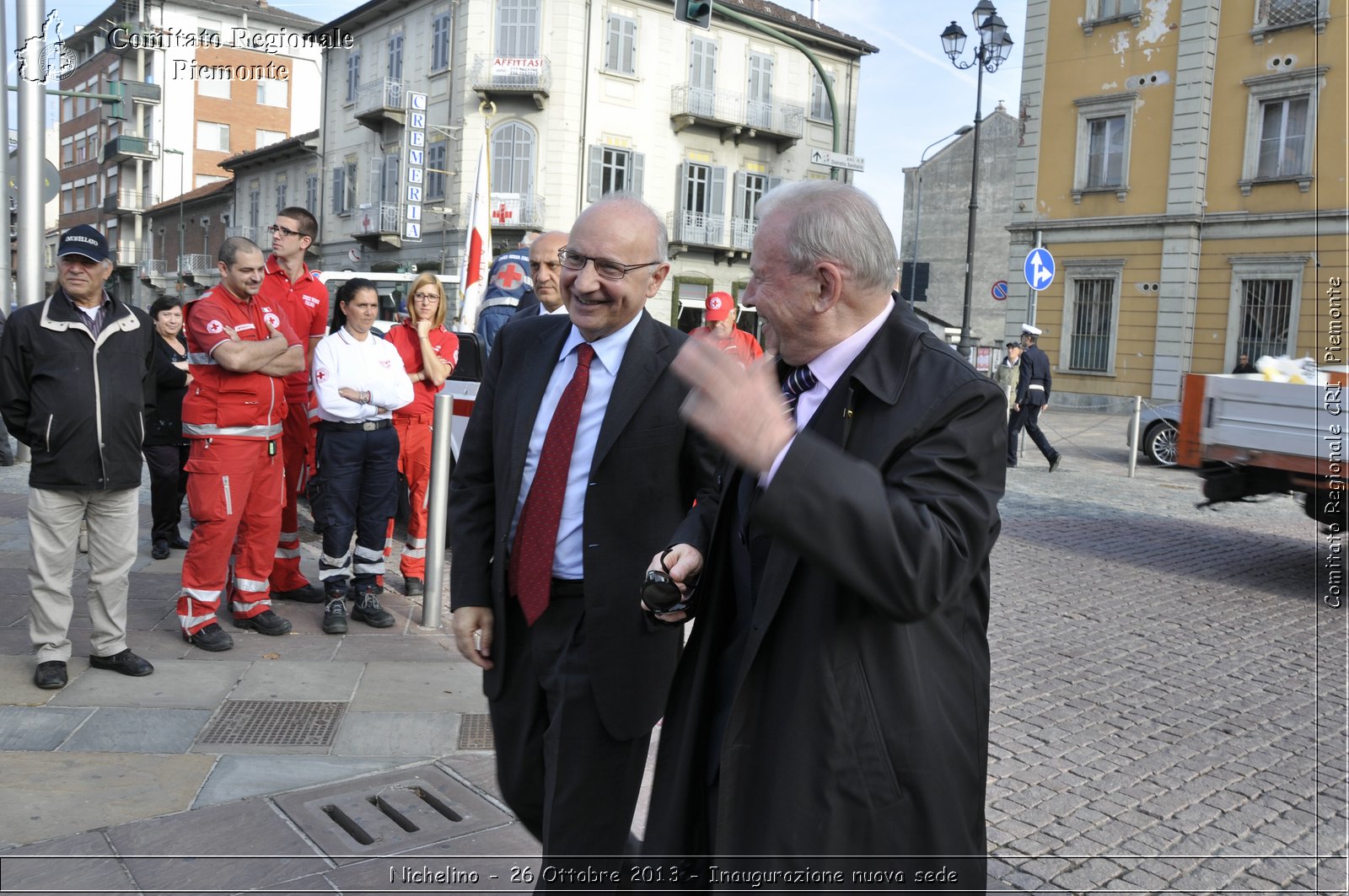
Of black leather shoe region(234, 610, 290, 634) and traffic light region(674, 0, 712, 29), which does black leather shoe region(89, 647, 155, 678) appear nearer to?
black leather shoe region(234, 610, 290, 634)

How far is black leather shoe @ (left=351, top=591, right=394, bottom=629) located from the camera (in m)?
6.20

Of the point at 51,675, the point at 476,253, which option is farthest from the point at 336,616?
the point at 476,253

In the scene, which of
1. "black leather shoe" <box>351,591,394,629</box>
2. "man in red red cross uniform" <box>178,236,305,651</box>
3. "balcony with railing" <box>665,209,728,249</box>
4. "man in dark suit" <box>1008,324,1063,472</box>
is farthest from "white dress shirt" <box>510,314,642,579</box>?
"balcony with railing" <box>665,209,728,249</box>

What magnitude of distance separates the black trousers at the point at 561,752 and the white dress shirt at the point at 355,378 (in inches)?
142

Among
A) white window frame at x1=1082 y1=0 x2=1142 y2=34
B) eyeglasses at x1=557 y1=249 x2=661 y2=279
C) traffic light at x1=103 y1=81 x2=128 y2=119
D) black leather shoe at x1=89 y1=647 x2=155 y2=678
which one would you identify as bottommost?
black leather shoe at x1=89 y1=647 x2=155 y2=678

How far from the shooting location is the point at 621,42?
3509 cm

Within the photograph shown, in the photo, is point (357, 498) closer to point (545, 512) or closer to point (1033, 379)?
A: point (545, 512)

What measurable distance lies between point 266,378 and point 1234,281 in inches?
1039

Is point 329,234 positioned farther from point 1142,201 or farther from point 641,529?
point 641,529

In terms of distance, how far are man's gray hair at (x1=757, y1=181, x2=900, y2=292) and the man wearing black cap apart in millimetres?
4039

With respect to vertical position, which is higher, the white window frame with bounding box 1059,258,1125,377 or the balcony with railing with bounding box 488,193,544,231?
the balcony with railing with bounding box 488,193,544,231

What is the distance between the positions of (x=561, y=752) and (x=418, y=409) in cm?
493

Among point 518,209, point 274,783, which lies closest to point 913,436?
point 274,783

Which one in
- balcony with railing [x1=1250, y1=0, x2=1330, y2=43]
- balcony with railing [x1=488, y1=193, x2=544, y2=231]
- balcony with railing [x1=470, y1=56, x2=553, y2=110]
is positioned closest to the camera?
balcony with railing [x1=1250, y1=0, x2=1330, y2=43]
